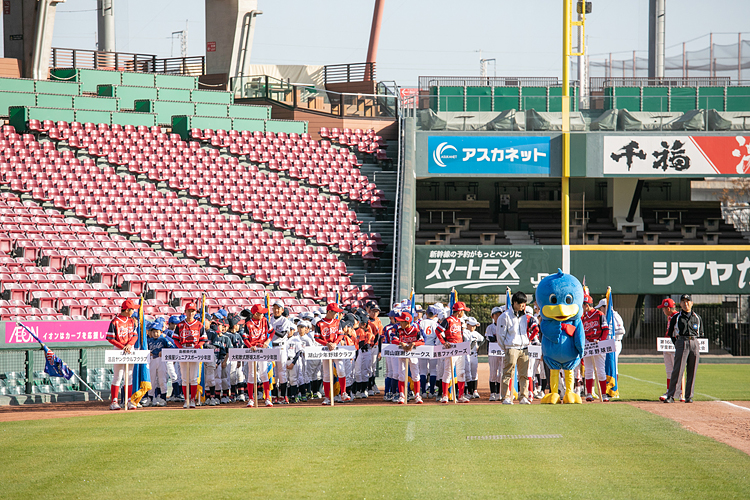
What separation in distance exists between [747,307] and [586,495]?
85.9 feet

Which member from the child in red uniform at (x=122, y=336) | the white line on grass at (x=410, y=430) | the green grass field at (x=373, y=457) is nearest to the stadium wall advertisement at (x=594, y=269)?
the child in red uniform at (x=122, y=336)

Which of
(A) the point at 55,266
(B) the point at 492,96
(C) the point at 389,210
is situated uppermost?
(B) the point at 492,96

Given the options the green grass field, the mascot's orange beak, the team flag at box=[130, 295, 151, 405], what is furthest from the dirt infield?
the team flag at box=[130, 295, 151, 405]

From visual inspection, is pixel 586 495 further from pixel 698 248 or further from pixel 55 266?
pixel 698 248

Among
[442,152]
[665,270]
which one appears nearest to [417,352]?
[442,152]

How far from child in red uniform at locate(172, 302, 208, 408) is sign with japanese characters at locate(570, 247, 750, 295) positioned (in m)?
17.4

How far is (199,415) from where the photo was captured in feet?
44.5

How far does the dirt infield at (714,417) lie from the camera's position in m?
10.3

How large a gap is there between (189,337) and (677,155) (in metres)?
21.2

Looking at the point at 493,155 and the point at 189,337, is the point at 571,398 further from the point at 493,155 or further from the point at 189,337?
the point at 493,155

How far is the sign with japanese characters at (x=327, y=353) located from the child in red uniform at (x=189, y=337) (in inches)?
80.4

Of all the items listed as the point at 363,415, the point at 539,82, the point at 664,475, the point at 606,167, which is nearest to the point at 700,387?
the point at 363,415

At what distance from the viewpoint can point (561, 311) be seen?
13125mm

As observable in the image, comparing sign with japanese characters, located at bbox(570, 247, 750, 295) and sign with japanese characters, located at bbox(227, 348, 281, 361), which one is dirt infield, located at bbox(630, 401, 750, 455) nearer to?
sign with japanese characters, located at bbox(227, 348, 281, 361)
